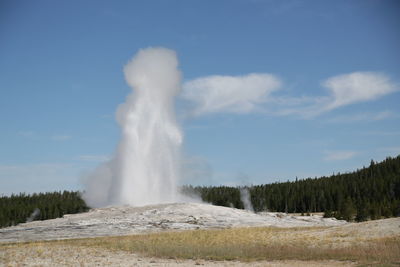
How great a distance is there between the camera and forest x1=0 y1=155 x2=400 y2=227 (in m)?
97.2

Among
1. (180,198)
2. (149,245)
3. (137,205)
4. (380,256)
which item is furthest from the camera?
(180,198)

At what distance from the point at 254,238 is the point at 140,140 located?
3504 cm

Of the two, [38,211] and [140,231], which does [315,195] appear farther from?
[140,231]

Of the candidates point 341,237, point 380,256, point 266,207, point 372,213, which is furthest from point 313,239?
point 266,207

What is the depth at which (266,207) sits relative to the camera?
366 feet

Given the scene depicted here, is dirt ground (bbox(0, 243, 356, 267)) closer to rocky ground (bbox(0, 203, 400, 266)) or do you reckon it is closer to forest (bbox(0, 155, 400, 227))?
rocky ground (bbox(0, 203, 400, 266))

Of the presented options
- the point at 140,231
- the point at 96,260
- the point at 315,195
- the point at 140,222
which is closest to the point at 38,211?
the point at 140,222

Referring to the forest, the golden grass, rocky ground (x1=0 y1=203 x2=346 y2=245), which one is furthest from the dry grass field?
the forest

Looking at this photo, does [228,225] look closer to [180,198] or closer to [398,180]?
[180,198]

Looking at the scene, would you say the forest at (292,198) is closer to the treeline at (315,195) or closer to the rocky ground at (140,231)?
the treeline at (315,195)

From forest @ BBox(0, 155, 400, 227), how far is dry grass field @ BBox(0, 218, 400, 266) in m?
45.1

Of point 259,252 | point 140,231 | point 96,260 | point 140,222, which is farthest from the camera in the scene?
point 140,222

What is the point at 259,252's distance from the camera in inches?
1137

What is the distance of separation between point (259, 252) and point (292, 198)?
8277 centimetres
